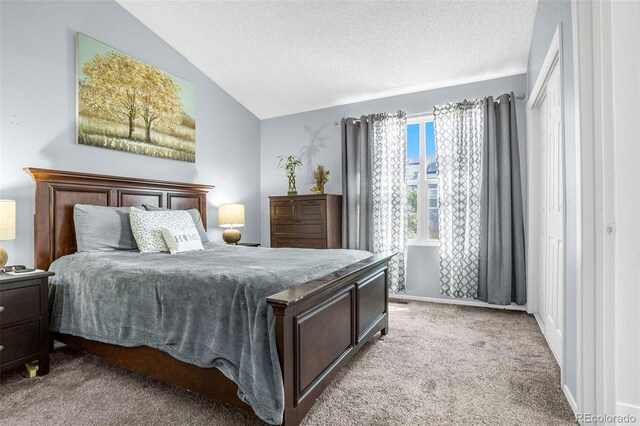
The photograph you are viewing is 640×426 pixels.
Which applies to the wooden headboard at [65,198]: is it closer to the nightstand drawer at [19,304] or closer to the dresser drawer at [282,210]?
the nightstand drawer at [19,304]

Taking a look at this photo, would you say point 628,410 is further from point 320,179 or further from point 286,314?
point 320,179

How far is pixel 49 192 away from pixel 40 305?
94cm

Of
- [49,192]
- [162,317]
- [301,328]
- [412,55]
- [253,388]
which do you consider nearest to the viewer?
[253,388]

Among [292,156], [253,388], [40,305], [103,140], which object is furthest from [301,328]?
[292,156]

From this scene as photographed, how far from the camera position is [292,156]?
4855 mm

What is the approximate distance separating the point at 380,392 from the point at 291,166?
11.0 feet

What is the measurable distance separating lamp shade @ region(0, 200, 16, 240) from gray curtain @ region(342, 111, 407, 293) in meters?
3.15

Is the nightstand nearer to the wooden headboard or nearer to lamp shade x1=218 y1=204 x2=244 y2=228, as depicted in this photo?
the wooden headboard

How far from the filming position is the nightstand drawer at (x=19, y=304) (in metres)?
2.02

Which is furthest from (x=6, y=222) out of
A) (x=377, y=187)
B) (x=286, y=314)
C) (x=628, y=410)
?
(x=628, y=410)

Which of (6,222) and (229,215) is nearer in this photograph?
(6,222)

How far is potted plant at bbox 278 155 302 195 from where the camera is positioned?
463cm

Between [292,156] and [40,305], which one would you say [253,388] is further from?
[292,156]

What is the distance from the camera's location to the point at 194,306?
64.9 inches
